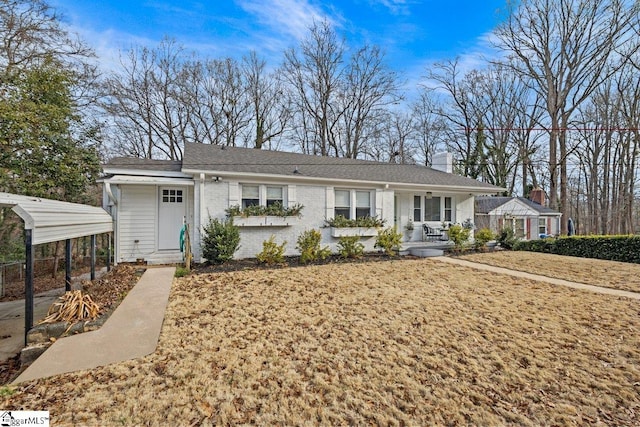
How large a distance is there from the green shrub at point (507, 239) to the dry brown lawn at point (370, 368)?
26.5 ft

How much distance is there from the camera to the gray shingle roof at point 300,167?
30.0 ft

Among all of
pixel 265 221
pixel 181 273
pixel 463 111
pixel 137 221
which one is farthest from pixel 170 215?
pixel 463 111

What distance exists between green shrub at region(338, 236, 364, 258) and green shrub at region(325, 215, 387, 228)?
573 millimetres

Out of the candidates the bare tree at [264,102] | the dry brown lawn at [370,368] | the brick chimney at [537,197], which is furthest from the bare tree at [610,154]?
the dry brown lawn at [370,368]

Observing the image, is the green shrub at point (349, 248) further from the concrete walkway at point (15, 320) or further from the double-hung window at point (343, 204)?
the concrete walkway at point (15, 320)

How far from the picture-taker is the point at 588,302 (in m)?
5.20

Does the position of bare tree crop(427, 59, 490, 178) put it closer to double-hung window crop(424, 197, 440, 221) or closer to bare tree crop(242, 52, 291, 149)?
bare tree crop(242, 52, 291, 149)

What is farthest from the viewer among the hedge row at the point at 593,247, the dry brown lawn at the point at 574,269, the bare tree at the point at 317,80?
the bare tree at the point at 317,80

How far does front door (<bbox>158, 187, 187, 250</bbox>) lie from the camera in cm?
884

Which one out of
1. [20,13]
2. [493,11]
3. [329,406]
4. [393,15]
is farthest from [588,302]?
[493,11]

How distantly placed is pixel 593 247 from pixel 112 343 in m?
15.0

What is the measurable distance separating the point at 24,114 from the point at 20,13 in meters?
4.80

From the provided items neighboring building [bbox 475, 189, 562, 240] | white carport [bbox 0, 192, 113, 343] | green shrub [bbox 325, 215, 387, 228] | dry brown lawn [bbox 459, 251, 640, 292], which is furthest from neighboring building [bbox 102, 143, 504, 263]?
neighboring building [bbox 475, 189, 562, 240]

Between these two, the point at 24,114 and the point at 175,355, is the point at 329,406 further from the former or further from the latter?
the point at 24,114
